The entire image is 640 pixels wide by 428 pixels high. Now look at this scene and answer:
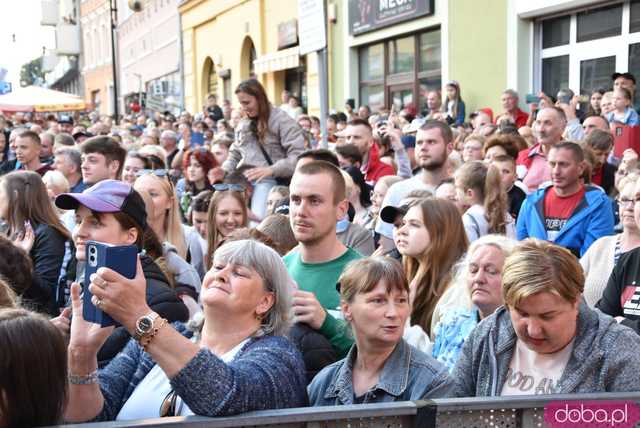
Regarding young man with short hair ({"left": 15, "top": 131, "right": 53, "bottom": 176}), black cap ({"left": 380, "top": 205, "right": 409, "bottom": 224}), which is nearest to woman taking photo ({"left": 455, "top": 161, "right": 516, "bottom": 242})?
black cap ({"left": 380, "top": 205, "right": 409, "bottom": 224})

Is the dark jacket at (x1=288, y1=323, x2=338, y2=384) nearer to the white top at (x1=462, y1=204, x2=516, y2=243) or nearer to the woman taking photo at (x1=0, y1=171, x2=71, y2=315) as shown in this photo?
the woman taking photo at (x1=0, y1=171, x2=71, y2=315)

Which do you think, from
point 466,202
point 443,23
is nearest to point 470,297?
point 466,202

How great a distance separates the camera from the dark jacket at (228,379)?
206cm

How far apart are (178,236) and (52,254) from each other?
1031mm

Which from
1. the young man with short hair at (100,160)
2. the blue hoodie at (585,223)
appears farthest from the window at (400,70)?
the young man with short hair at (100,160)

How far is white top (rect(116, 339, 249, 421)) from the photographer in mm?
2537

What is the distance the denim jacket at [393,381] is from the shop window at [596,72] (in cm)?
1070

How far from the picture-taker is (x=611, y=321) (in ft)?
8.78

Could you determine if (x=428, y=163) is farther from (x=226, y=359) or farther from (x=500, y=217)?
(x=226, y=359)

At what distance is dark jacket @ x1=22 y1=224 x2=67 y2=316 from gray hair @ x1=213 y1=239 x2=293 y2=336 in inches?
75.5

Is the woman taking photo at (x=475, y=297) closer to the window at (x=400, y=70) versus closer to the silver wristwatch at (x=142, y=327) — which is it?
the silver wristwatch at (x=142, y=327)

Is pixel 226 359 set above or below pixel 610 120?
below

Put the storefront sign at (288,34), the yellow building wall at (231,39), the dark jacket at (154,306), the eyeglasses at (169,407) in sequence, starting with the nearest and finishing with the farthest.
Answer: the eyeglasses at (169,407)
the dark jacket at (154,306)
the storefront sign at (288,34)
the yellow building wall at (231,39)

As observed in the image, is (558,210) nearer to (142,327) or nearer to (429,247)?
(429,247)
